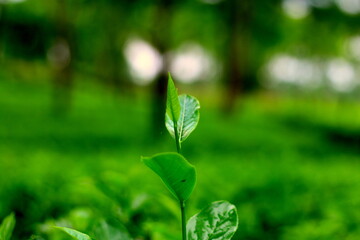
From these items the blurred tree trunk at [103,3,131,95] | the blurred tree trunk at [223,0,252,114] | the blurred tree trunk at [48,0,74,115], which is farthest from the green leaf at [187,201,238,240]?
the blurred tree trunk at [103,3,131,95]

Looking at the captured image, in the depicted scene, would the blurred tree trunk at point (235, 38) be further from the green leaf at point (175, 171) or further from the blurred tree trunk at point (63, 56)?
the green leaf at point (175, 171)

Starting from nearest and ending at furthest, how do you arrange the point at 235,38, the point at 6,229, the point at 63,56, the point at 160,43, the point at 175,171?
the point at 175,171 < the point at 6,229 < the point at 160,43 < the point at 63,56 < the point at 235,38

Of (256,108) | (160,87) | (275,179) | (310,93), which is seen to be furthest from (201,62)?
(275,179)

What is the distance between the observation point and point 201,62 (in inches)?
1515

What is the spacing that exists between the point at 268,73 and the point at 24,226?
33.5 m

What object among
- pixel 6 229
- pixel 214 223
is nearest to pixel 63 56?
pixel 6 229

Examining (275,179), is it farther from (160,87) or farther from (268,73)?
(268,73)

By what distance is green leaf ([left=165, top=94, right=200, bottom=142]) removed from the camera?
2.10 ft

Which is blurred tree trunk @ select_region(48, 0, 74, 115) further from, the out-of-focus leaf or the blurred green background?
the out-of-focus leaf

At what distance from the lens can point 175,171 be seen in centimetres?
60

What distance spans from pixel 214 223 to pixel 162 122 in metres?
10.4

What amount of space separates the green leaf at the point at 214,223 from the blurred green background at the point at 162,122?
0.47 feet

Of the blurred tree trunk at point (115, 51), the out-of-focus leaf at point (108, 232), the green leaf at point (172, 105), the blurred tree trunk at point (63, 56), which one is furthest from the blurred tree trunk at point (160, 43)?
the green leaf at point (172, 105)

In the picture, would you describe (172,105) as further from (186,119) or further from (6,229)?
(6,229)
